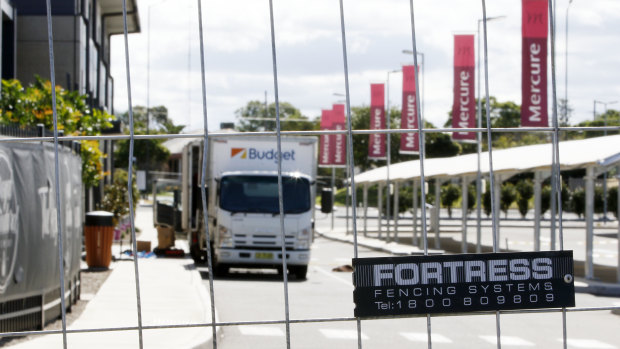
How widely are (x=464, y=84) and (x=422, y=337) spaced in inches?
624

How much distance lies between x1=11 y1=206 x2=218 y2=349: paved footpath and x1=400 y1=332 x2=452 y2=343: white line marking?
8.06 ft

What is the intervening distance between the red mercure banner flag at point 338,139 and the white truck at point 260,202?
68.4 feet

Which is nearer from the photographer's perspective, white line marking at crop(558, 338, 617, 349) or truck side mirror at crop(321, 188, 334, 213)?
white line marking at crop(558, 338, 617, 349)

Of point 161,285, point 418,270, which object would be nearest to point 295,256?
point 161,285

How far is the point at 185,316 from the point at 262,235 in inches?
311

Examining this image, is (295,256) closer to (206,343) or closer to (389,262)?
(206,343)

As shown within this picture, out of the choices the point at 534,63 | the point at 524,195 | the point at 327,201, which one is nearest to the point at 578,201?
the point at 524,195

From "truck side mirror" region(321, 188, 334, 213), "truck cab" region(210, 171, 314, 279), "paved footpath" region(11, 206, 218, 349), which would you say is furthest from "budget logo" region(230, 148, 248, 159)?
"paved footpath" region(11, 206, 218, 349)

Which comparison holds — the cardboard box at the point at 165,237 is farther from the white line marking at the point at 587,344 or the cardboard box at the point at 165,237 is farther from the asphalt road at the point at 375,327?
the white line marking at the point at 587,344

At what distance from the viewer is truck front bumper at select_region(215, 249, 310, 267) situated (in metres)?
20.2

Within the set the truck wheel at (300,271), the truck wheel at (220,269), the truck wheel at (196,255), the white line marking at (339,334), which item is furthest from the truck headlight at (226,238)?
the white line marking at (339,334)

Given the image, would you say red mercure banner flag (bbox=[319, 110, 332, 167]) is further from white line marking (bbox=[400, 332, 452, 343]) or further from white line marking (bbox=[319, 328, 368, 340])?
white line marking (bbox=[400, 332, 452, 343])

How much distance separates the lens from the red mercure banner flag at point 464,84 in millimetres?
26156

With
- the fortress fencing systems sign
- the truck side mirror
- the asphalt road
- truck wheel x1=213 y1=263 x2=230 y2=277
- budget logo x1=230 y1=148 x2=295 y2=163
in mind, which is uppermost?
budget logo x1=230 y1=148 x2=295 y2=163
